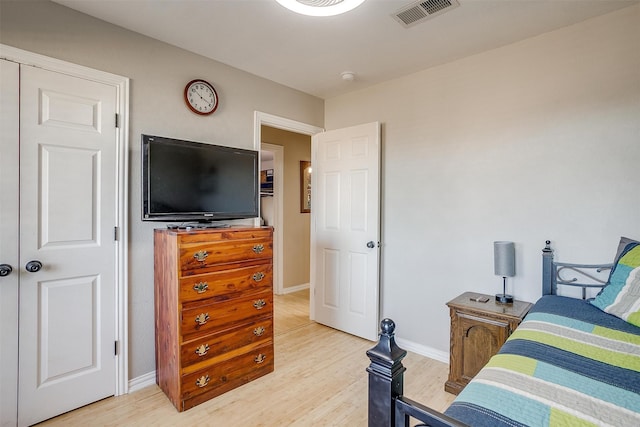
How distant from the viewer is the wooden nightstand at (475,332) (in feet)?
6.89

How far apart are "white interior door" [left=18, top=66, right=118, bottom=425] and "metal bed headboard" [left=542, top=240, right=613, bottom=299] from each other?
115 inches

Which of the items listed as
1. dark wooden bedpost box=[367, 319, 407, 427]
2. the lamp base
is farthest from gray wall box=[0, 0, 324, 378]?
the lamp base

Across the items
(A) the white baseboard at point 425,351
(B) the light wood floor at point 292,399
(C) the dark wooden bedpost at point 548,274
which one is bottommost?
(B) the light wood floor at point 292,399

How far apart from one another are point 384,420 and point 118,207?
2100 mm

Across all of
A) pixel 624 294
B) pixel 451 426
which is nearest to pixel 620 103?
pixel 624 294

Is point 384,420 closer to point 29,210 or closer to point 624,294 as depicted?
point 624,294

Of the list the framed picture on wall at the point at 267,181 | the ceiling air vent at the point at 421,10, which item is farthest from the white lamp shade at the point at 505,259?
the framed picture on wall at the point at 267,181

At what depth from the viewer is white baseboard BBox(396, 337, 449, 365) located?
2.80m

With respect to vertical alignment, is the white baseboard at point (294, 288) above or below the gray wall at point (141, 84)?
below

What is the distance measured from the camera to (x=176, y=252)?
2.04 meters

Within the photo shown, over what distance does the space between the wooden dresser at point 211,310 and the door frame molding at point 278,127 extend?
2.44 feet

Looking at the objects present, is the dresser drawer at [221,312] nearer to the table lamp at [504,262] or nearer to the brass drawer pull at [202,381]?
the brass drawer pull at [202,381]

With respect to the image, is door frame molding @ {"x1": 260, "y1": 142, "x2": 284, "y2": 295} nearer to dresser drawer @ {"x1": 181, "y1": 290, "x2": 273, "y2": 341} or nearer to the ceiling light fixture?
dresser drawer @ {"x1": 181, "y1": 290, "x2": 273, "y2": 341}

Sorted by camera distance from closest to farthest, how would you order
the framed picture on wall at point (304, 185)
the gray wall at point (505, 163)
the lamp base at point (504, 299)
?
1. the gray wall at point (505, 163)
2. the lamp base at point (504, 299)
3. the framed picture on wall at point (304, 185)
